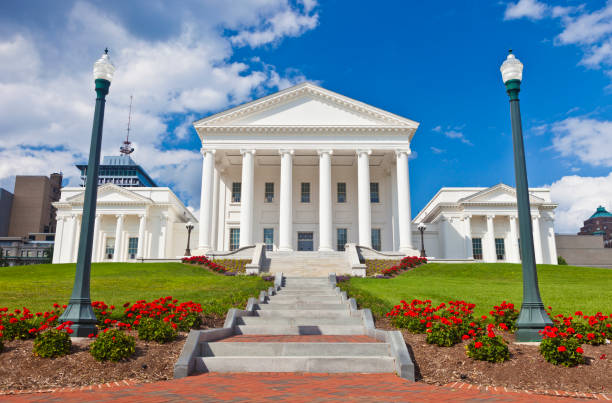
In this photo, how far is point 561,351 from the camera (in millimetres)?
8844

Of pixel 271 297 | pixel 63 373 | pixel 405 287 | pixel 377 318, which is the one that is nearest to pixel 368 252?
pixel 405 287

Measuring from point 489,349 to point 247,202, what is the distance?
34655 millimetres

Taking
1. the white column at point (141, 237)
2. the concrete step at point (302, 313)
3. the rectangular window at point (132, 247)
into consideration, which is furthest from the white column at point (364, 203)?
the rectangular window at point (132, 247)

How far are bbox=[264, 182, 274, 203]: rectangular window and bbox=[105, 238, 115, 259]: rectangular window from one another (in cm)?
2005

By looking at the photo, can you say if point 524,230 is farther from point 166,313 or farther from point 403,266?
point 403,266

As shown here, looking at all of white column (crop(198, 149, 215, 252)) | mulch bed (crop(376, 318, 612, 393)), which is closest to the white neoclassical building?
white column (crop(198, 149, 215, 252))

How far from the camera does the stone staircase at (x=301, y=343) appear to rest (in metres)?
9.56

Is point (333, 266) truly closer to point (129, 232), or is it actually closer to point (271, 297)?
point (271, 297)

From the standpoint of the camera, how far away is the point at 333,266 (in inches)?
1280

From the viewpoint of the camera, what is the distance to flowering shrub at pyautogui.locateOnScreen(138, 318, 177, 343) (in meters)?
Answer: 10.5

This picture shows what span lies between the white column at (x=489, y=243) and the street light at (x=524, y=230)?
41.4 meters

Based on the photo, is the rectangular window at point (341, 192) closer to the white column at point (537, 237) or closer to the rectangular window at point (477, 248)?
the rectangular window at point (477, 248)

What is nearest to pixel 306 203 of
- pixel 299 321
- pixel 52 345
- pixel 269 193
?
pixel 269 193

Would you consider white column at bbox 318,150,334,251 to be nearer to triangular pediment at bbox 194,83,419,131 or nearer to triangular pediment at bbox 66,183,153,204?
triangular pediment at bbox 194,83,419,131
